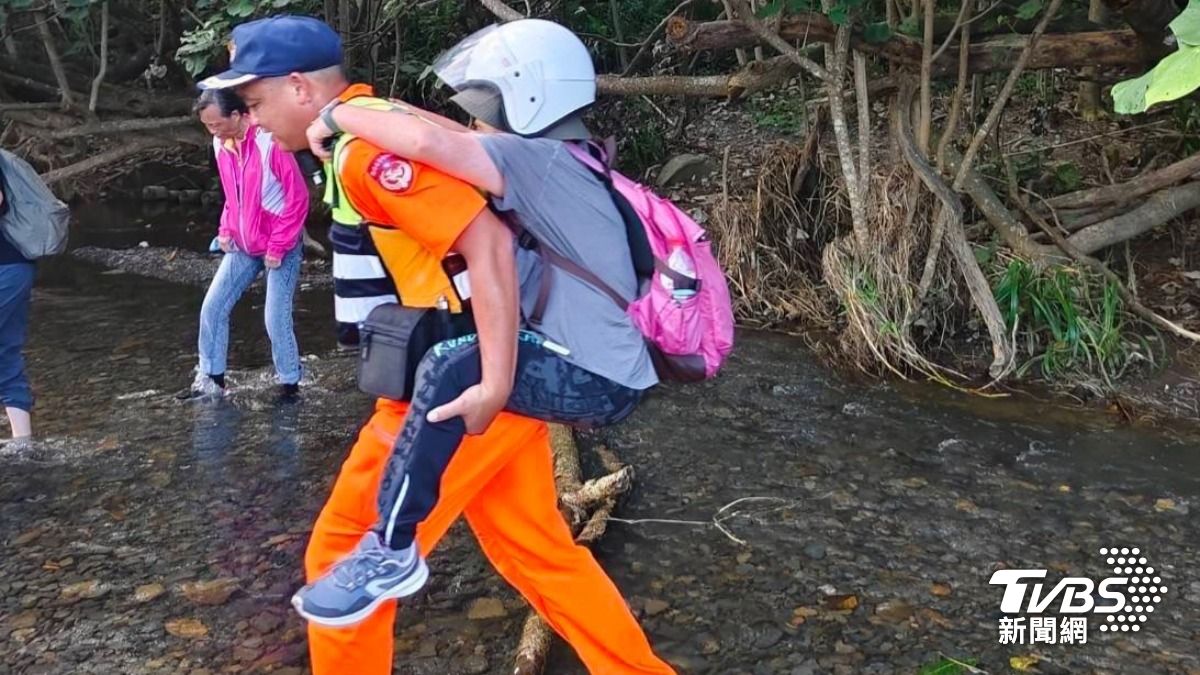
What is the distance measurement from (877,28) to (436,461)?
4469 millimetres

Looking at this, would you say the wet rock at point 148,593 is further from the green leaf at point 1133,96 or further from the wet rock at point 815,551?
the green leaf at point 1133,96

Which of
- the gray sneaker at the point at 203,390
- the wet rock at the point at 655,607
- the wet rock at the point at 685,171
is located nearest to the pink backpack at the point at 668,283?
the wet rock at the point at 655,607

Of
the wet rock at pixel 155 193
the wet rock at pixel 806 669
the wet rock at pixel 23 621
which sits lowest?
the wet rock at pixel 155 193

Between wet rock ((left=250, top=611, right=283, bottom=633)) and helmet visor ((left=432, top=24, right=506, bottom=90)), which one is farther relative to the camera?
wet rock ((left=250, top=611, right=283, bottom=633))

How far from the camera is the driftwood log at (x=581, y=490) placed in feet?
12.7

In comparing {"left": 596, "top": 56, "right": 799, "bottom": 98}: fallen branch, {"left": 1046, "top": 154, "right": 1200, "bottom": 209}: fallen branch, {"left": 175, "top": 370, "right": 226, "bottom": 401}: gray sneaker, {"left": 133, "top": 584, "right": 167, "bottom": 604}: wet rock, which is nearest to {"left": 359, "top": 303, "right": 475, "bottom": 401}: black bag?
{"left": 133, "top": 584, "right": 167, "bottom": 604}: wet rock

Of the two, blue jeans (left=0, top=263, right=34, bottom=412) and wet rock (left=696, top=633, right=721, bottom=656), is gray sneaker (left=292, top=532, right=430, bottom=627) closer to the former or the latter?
wet rock (left=696, top=633, right=721, bottom=656)

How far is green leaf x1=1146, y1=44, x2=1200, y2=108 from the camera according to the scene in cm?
163

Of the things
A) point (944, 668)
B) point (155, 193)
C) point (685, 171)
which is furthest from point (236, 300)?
point (155, 193)

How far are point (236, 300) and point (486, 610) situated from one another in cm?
261

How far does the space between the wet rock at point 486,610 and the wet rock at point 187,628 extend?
0.80 metres

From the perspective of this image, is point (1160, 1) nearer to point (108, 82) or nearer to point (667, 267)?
point (667, 267)

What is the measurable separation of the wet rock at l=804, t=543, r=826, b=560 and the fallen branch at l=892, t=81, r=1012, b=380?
7.70 ft

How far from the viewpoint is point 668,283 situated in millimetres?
2346
